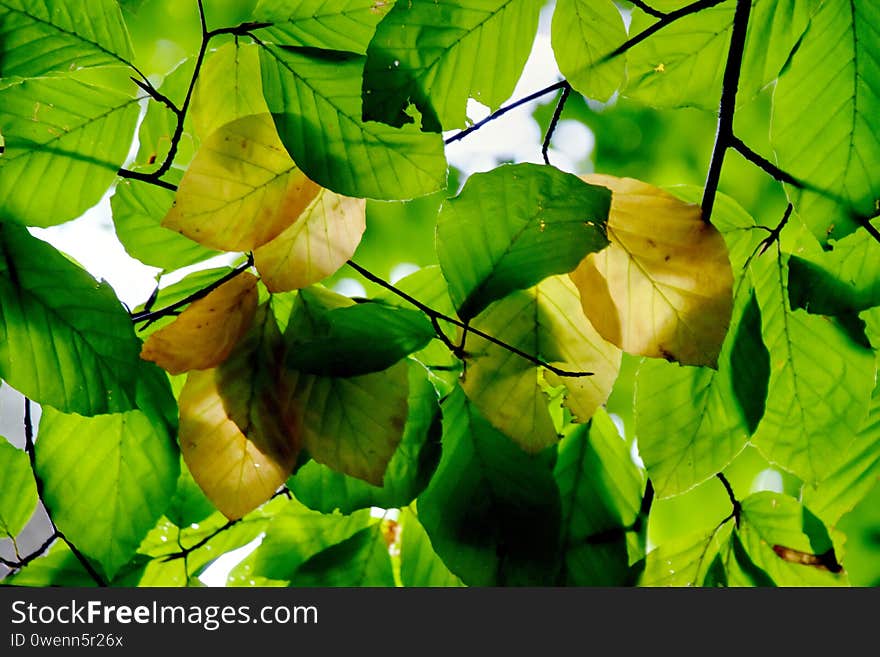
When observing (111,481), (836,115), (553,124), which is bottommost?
(111,481)

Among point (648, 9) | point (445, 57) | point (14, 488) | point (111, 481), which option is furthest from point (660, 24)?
point (14, 488)

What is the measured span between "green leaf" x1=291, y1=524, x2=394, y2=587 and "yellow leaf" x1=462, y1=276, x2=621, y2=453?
0.83ft

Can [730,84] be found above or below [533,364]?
above

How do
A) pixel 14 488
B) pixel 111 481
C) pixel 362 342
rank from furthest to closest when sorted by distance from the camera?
pixel 14 488
pixel 111 481
pixel 362 342

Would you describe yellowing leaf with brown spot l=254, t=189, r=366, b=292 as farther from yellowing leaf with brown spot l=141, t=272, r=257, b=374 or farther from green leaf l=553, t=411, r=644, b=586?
green leaf l=553, t=411, r=644, b=586

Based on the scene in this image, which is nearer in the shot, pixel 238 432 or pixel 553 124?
pixel 238 432

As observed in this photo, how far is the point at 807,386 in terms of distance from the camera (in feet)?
1.67

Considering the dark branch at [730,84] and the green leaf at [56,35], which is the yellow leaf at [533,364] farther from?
the green leaf at [56,35]

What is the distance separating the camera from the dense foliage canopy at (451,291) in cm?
40

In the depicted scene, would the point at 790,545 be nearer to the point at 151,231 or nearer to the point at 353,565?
the point at 353,565

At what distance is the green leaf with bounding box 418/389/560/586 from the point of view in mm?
466

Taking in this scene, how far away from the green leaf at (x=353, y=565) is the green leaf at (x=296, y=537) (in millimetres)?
17

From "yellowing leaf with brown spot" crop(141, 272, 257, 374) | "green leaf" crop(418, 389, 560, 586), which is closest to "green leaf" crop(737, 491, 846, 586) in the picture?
"green leaf" crop(418, 389, 560, 586)

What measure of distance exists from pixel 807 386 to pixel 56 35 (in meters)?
0.57
